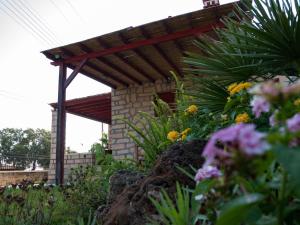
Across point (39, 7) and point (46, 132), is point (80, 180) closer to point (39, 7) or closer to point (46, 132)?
point (39, 7)

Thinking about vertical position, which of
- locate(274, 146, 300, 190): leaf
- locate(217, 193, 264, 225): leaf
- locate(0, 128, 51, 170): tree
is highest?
locate(0, 128, 51, 170): tree

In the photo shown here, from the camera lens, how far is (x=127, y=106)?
8.76 meters

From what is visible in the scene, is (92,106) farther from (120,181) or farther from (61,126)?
(120,181)

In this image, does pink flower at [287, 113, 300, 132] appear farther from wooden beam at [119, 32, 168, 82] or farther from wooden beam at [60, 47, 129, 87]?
wooden beam at [60, 47, 129, 87]

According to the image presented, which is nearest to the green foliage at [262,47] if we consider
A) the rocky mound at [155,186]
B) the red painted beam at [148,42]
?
the rocky mound at [155,186]

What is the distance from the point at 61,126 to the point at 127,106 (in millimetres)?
2763

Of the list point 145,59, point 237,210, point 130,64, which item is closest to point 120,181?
point 237,210

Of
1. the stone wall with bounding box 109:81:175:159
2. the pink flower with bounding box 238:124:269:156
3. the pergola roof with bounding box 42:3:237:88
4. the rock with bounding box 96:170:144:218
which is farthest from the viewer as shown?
the stone wall with bounding box 109:81:175:159

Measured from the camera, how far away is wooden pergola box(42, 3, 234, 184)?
5.47 metres

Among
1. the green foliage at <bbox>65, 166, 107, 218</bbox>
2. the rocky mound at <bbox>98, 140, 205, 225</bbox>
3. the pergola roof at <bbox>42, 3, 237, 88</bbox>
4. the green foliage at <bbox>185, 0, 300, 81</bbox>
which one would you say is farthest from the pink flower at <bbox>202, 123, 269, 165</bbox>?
the pergola roof at <bbox>42, 3, 237, 88</bbox>

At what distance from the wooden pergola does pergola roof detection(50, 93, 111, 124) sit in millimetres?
1700

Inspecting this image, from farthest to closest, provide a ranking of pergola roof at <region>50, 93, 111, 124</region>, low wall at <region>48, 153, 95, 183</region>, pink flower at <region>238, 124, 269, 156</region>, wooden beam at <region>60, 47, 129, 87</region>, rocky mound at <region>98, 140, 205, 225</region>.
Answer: pergola roof at <region>50, 93, 111, 124</region>
low wall at <region>48, 153, 95, 183</region>
wooden beam at <region>60, 47, 129, 87</region>
rocky mound at <region>98, 140, 205, 225</region>
pink flower at <region>238, 124, 269, 156</region>

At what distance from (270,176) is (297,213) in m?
0.11

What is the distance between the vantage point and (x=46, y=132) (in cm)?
5319
